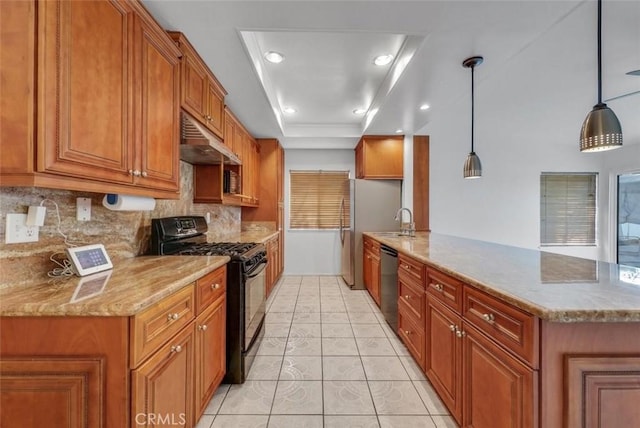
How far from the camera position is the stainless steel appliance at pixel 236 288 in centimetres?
186

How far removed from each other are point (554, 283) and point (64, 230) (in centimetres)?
240

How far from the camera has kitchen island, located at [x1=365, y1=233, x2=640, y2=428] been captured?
911 mm

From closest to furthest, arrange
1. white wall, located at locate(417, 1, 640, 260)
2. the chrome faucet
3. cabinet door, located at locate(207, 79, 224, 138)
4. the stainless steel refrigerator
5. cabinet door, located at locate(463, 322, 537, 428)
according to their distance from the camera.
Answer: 1. cabinet door, located at locate(463, 322, 537, 428)
2. cabinet door, located at locate(207, 79, 224, 138)
3. white wall, located at locate(417, 1, 640, 260)
4. the chrome faucet
5. the stainless steel refrigerator

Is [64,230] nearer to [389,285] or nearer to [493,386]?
[493,386]

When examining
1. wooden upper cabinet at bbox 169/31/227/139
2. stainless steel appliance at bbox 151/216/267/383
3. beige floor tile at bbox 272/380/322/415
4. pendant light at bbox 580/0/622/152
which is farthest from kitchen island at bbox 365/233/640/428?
wooden upper cabinet at bbox 169/31/227/139

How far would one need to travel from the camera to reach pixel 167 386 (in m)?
1.13

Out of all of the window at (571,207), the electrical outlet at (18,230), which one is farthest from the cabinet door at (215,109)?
the window at (571,207)

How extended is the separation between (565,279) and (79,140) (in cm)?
225

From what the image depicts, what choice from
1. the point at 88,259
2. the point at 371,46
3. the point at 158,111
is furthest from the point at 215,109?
the point at 88,259

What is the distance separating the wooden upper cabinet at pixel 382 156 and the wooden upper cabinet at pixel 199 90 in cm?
243

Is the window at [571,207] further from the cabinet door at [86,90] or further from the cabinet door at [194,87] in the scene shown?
the cabinet door at [86,90]

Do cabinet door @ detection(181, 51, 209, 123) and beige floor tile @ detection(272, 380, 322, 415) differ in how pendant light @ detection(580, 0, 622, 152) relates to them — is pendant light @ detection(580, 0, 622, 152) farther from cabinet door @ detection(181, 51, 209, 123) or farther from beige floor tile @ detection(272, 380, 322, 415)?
cabinet door @ detection(181, 51, 209, 123)

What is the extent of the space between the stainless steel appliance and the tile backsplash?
136mm

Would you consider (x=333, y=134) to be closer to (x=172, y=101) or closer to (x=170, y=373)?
(x=172, y=101)
